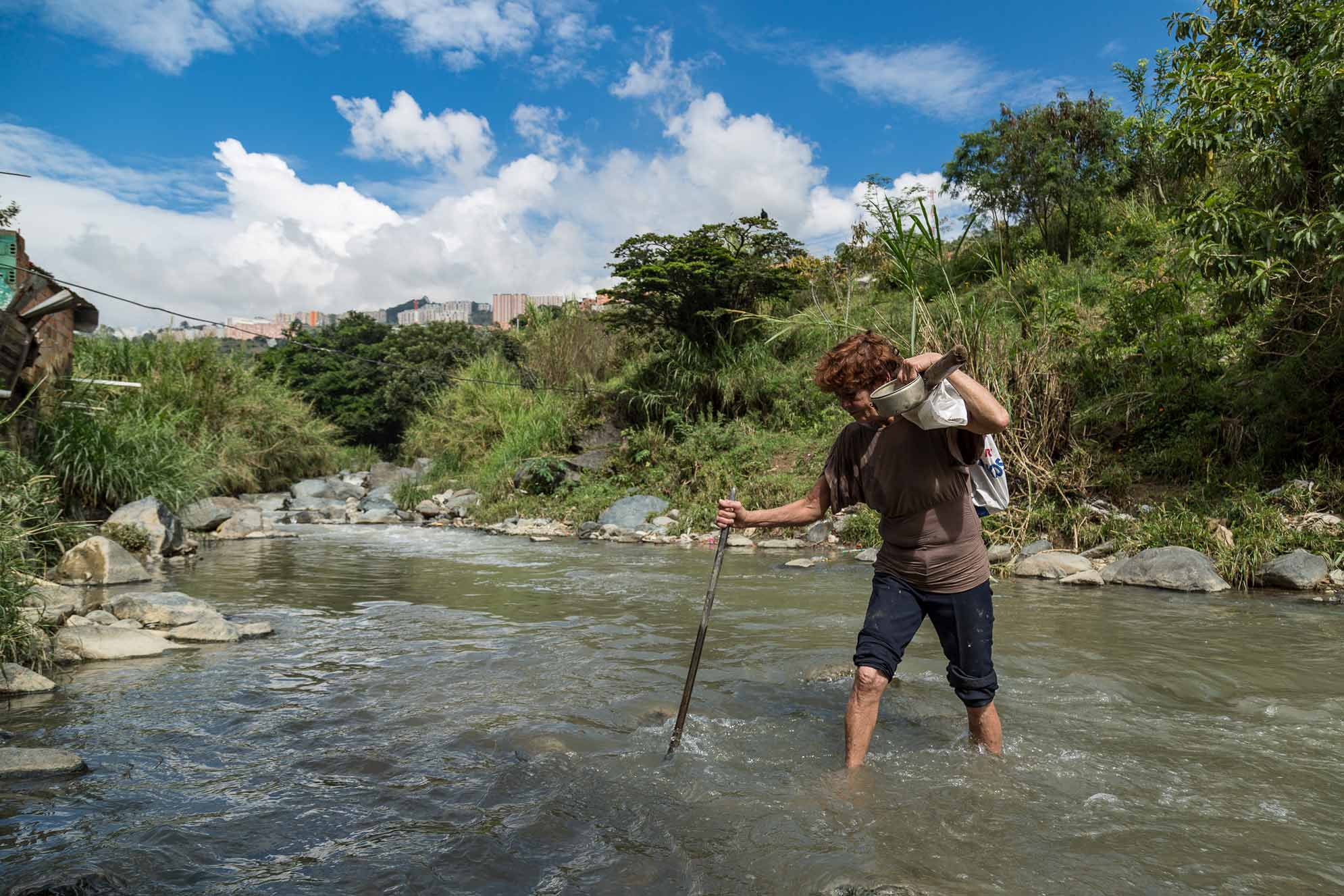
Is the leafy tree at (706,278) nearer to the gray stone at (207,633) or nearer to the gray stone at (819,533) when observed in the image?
the gray stone at (819,533)

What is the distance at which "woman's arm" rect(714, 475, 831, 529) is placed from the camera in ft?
11.1

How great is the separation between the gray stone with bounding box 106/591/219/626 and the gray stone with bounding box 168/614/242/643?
0.09m

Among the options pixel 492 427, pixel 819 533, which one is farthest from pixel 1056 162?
pixel 492 427

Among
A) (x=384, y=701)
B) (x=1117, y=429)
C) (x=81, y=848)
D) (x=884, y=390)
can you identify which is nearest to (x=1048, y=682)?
(x=884, y=390)

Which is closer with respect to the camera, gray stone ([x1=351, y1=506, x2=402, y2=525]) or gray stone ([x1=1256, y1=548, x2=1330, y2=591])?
gray stone ([x1=1256, y1=548, x2=1330, y2=591])

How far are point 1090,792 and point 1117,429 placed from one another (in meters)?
8.02

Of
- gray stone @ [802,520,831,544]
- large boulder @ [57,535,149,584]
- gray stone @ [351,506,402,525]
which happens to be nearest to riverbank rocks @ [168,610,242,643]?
large boulder @ [57,535,149,584]

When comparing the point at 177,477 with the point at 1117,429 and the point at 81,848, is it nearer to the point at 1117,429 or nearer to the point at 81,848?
the point at 81,848

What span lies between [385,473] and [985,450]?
21.2 m

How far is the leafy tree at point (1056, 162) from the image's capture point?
652 inches

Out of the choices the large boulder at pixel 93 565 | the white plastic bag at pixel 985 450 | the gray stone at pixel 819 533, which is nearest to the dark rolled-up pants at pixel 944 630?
the white plastic bag at pixel 985 450

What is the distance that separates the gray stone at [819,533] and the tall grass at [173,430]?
851cm

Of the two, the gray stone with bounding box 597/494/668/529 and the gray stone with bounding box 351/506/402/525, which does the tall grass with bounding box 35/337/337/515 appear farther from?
the gray stone with bounding box 597/494/668/529

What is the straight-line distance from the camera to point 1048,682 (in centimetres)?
460
